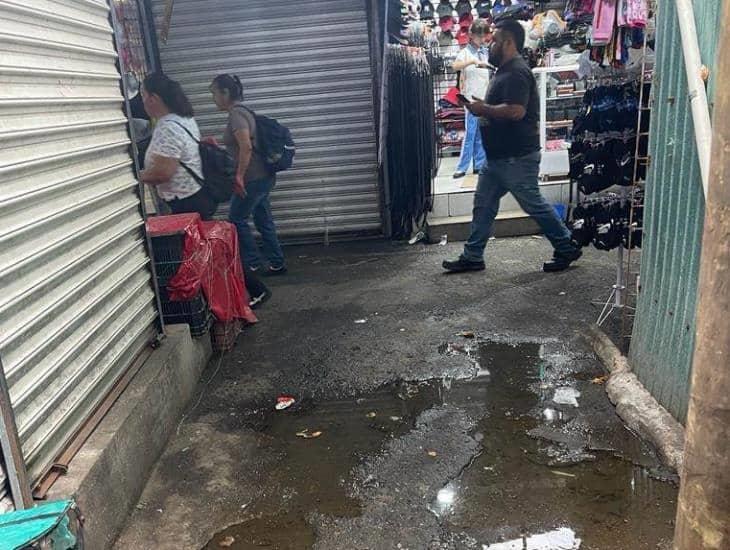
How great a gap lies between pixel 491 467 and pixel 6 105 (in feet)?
9.22

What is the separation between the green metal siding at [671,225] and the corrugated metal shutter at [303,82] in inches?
196

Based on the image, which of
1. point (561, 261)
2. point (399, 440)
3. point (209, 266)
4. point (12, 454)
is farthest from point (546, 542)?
point (561, 261)

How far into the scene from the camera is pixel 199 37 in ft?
25.4

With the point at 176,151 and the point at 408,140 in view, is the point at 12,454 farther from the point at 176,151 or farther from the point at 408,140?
the point at 408,140

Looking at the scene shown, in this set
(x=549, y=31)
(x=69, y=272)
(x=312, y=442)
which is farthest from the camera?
(x=549, y=31)

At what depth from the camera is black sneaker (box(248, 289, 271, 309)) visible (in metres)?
5.90

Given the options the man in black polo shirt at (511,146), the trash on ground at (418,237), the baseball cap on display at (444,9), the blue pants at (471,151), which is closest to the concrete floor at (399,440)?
the man in black polo shirt at (511,146)

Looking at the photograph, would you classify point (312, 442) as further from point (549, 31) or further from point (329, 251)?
point (549, 31)

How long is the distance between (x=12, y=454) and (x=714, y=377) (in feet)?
7.90

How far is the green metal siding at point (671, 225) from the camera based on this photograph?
9.78 ft

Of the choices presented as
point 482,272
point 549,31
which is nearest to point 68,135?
point 482,272

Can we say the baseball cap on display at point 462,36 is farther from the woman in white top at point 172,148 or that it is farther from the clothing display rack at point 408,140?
the woman in white top at point 172,148

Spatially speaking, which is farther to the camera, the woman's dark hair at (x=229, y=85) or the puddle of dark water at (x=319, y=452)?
the woman's dark hair at (x=229, y=85)

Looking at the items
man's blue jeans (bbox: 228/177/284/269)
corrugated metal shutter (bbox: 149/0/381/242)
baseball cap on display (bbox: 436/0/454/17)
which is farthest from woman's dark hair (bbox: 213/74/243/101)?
baseball cap on display (bbox: 436/0/454/17)
